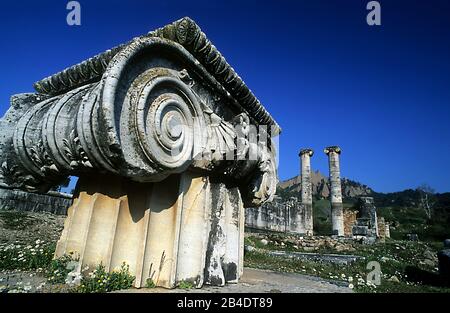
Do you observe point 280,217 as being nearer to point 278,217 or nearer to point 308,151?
point 278,217

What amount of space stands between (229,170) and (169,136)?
83 centimetres

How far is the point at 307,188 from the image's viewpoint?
26.8 metres

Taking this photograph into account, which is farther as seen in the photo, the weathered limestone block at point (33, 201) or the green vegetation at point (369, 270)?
the weathered limestone block at point (33, 201)

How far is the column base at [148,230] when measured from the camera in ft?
8.09

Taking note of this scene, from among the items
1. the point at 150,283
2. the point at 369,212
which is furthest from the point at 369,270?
the point at 369,212

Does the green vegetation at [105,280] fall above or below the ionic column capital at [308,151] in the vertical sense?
below

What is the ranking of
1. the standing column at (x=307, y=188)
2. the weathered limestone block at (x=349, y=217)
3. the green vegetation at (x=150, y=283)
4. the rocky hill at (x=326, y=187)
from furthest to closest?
the rocky hill at (x=326, y=187) < the weathered limestone block at (x=349, y=217) < the standing column at (x=307, y=188) < the green vegetation at (x=150, y=283)

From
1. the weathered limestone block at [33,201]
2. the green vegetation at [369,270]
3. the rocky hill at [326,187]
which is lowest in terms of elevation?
the green vegetation at [369,270]

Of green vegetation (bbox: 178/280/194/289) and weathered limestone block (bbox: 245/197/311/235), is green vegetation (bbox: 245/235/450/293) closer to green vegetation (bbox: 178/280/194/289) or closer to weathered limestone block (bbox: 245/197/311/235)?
green vegetation (bbox: 178/280/194/289)

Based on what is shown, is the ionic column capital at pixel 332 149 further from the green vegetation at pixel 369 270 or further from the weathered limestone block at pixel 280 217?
the green vegetation at pixel 369 270

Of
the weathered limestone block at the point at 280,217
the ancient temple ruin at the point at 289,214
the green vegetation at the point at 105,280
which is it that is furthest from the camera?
the ancient temple ruin at the point at 289,214

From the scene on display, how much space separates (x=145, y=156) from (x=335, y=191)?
2500cm

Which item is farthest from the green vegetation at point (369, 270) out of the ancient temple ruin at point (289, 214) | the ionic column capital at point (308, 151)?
the ionic column capital at point (308, 151)

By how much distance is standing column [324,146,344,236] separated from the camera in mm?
23859
